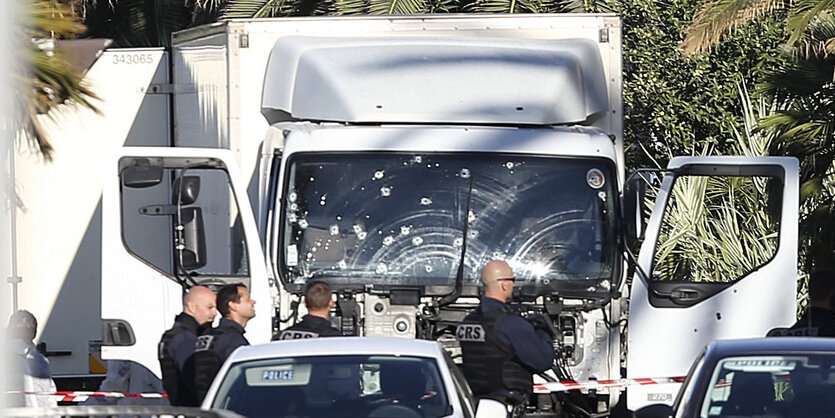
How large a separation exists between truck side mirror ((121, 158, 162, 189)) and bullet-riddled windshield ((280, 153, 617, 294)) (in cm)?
97

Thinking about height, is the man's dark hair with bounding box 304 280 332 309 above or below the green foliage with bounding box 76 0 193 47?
below

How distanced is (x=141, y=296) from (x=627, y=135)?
35.8 feet

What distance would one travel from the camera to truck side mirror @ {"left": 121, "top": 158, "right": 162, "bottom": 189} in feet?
32.6

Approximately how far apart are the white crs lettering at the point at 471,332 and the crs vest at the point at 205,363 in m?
1.59

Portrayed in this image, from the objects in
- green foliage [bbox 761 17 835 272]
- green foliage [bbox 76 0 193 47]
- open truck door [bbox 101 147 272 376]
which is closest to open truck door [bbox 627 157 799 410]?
open truck door [bbox 101 147 272 376]

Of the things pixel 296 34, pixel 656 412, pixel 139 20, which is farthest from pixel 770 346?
pixel 139 20

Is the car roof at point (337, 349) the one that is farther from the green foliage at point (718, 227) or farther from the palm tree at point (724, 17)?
the green foliage at point (718, 227)

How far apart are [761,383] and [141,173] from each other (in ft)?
14.8

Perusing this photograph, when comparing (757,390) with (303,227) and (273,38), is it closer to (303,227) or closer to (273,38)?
(303,227)

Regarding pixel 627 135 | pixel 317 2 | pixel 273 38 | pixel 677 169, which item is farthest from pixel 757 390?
pixel 317 2

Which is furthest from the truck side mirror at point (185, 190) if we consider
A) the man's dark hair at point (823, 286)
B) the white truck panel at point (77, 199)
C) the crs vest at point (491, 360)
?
the man's dark hair at point (823, 286)

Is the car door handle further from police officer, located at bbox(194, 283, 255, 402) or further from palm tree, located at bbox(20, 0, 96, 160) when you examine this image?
palm tree, located at bbox(20, 0, 96, 160)

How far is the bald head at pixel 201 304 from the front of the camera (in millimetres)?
9562

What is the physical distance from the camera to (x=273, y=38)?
11000mm
